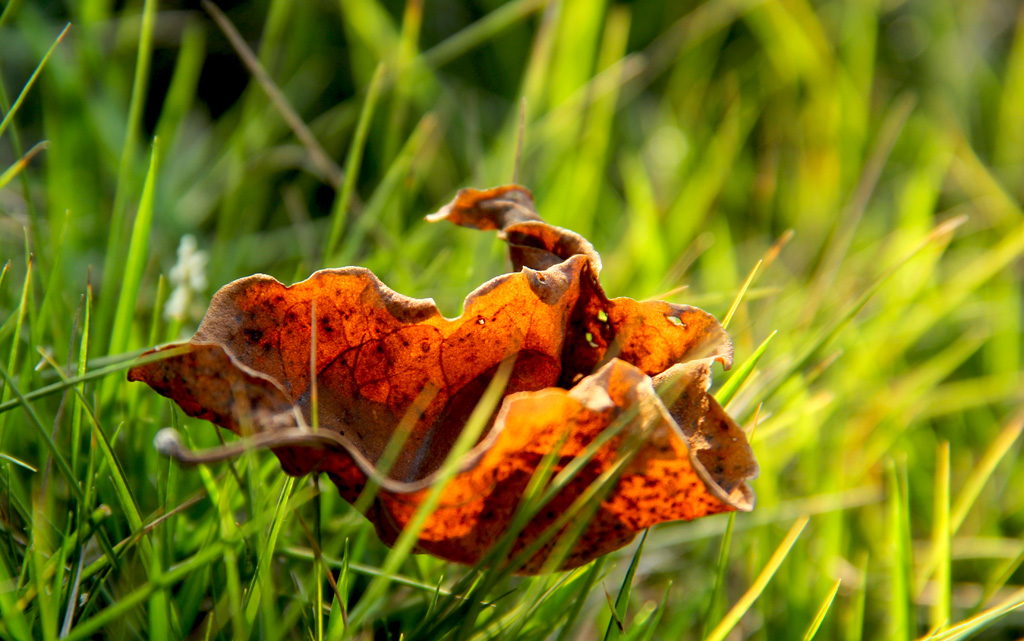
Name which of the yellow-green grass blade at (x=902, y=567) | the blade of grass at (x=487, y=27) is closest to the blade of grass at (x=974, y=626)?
the yellow-green grass blade at (x=902, y=567)

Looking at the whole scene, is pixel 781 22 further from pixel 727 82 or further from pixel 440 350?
pixel 440 350

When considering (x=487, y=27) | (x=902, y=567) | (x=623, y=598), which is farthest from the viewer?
(x=487, y=27)

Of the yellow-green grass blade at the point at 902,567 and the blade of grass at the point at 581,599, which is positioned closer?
the blade of grass at the point at 581,599

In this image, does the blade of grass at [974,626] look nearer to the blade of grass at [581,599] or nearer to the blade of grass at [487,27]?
the blade of grass at [581,599]

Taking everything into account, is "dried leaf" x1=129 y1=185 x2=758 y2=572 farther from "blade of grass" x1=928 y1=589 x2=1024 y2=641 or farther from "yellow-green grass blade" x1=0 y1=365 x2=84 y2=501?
"blade of grass" x1=928 y1=589 x2=1024 y2=641

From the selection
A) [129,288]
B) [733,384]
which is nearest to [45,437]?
[129,288]

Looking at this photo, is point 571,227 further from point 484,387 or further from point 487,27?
point 484,387
